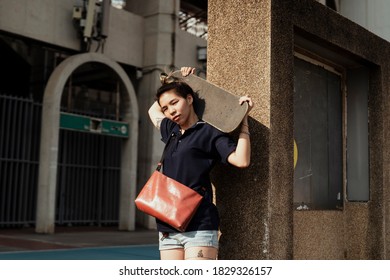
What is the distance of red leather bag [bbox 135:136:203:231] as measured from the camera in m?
3.04

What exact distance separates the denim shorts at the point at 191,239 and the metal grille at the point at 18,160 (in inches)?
486

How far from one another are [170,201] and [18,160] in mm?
12755

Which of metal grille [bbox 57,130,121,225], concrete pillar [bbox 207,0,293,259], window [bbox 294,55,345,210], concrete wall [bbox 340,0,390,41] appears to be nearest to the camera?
concrete pillar [bbox 207,0,293,259]

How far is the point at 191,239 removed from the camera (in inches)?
121

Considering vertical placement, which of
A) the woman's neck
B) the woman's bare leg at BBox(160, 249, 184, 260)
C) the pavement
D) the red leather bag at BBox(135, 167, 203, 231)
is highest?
the woman's neck

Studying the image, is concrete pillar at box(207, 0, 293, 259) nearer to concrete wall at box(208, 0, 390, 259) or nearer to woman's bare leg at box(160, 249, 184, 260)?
concrete wall at box(208, 0, 390, 259)

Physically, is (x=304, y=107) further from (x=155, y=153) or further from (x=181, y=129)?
(x=155, y=153)

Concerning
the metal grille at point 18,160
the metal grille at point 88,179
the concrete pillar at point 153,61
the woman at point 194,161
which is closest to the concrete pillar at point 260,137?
the woman at point 194,161

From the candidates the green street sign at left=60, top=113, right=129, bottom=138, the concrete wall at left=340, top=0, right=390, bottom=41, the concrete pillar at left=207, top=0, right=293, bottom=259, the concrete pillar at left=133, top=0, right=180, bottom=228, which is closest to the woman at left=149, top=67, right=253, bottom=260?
the concrete pillar at left=207, top=0, right=293, bottom=259

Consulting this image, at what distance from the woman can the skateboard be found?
0.17 m

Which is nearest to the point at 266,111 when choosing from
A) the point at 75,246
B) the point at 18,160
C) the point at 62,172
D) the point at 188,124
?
the point at 188,124

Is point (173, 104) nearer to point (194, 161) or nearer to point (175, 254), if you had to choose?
point (194, 161)

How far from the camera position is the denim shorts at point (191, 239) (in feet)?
10.1

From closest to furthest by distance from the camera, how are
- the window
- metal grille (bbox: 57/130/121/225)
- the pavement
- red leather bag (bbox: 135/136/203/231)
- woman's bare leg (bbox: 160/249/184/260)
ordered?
red leather bag (bbox: 135/136/203/231) < woman's bare leg (bbox: 160/249/184/260) < the window < the pavement < metal grille (bbox: 57/130/121/225)
